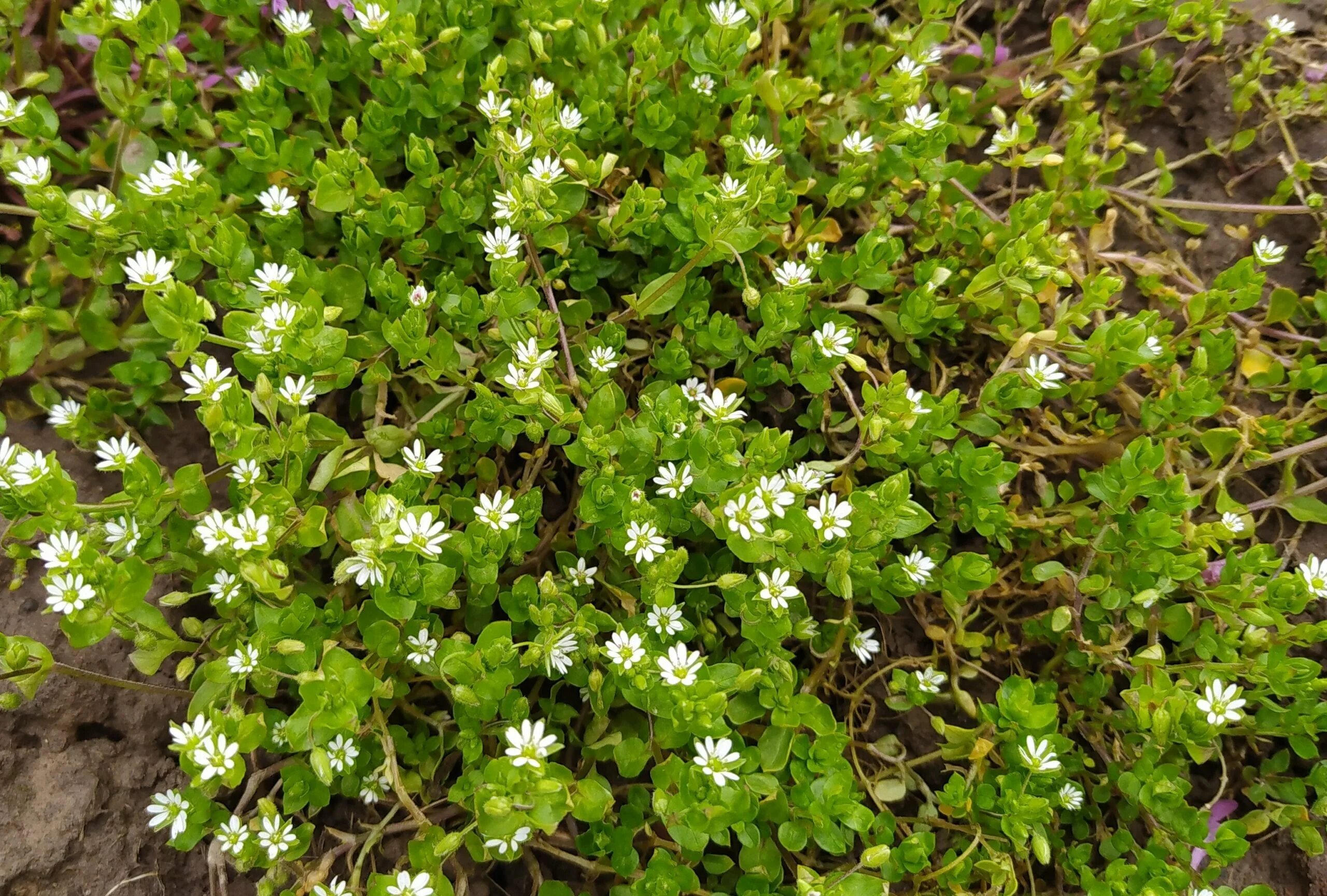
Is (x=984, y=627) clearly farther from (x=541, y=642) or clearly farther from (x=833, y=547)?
(x=541, y=642)

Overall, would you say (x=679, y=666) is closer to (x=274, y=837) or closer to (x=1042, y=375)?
(x=274, y=837)

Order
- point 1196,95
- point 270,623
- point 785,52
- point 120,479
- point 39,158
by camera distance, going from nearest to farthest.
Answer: point 270,623
point 39,158
point 120,479
point 785,52
point 1196,95

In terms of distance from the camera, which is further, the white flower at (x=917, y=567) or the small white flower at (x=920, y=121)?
the small white flower at (x=920, y=121)

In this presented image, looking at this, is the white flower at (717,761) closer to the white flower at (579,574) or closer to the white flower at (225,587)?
the white flower at (579,574)

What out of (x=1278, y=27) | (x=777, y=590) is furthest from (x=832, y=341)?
(x=1278, y=27)

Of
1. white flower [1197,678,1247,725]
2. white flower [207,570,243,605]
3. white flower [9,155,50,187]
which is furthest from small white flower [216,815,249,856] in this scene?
white flower [1197,678,1247,725]

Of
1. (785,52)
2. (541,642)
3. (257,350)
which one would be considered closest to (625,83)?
(785,52)

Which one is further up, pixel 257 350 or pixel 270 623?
pixel 257 350

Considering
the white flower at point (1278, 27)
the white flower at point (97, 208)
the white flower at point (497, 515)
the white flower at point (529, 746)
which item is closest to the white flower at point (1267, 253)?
the white flower at point (1278, 27)
